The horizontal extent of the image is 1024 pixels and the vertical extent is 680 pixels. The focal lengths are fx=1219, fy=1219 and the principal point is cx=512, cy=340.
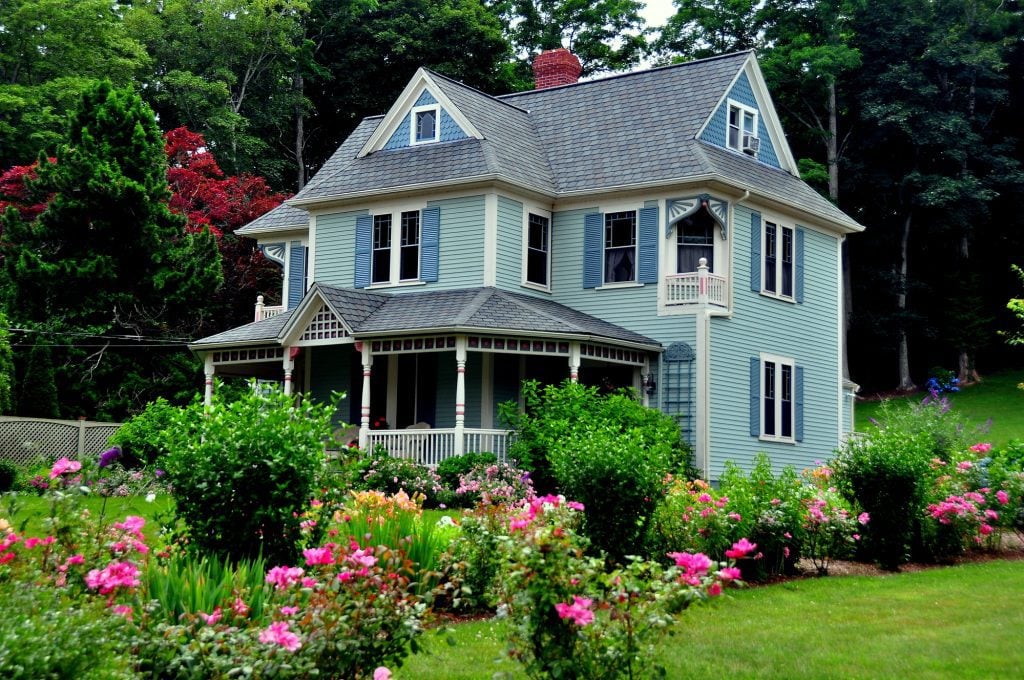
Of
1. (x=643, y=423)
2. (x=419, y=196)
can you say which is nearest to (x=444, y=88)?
(x=419, y=196)

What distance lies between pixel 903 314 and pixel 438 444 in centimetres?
2480

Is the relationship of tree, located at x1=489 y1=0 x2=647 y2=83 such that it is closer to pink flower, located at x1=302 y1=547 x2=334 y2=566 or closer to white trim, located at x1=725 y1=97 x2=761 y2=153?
white trim, located at x1=725 y1=97 x2=761 y2=153

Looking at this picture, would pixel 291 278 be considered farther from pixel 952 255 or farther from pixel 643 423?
pixel 952 255

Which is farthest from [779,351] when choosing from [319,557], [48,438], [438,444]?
[319,557]

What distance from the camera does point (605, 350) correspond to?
22094mm

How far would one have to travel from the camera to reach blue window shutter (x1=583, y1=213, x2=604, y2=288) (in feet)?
78.8

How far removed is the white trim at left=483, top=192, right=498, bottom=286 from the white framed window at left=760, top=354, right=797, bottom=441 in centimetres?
567

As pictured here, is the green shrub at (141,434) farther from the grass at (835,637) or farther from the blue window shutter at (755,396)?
the grass at (835,637)

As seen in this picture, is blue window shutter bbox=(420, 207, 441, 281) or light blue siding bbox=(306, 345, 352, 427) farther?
light blue siding bbox=(306, 345, 352, 427)

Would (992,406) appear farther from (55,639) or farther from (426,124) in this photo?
(55,639)

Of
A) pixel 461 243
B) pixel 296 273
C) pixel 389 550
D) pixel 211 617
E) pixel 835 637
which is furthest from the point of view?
pixel 296 273

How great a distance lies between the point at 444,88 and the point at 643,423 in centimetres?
884

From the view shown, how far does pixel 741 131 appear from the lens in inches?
1009

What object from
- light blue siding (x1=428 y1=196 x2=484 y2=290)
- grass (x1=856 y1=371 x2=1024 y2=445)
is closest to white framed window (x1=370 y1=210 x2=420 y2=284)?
light blue siding (x1=428 y1=196 x2=484 y2=290)
